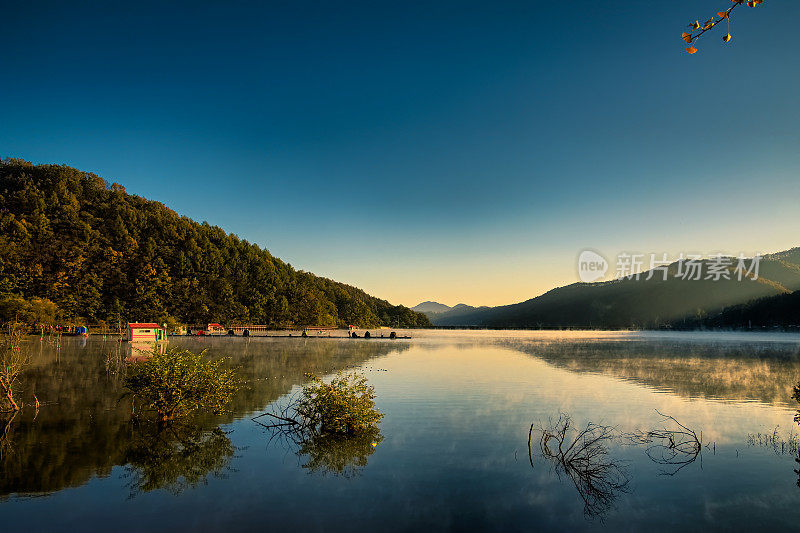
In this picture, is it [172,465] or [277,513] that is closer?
[277,513]

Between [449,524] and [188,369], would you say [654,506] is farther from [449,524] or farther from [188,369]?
[188,369]

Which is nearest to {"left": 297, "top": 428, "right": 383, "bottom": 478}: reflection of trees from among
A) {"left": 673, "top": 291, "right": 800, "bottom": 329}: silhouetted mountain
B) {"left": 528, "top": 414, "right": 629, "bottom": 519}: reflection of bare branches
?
{"left": 528, "top": 414, "right": 629, "bottom": 519}: reflection of bare branches

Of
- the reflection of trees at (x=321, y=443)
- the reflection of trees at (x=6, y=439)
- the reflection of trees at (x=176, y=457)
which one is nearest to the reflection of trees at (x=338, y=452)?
the reflection of trees at (x=321, y=443)

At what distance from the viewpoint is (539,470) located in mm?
13688

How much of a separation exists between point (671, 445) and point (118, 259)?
11606 centimetres

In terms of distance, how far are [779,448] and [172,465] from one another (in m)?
18.7

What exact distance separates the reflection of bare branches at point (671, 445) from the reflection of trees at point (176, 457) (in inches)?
490

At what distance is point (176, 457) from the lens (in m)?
13.7

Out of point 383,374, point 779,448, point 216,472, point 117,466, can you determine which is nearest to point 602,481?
→ point 779,448

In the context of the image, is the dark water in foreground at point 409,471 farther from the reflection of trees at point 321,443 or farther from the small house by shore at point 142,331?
the small house by shore at point 142,331

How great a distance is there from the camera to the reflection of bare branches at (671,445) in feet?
47.8

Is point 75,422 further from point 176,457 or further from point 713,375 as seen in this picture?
point 713,375

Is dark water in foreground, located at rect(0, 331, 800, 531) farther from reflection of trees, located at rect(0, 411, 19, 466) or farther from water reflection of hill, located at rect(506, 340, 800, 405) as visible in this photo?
water reflection of hill, located at rect(506, 340, 800, 405)

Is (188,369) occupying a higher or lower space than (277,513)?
higher
